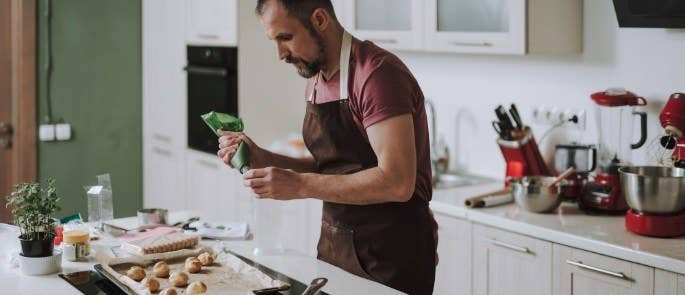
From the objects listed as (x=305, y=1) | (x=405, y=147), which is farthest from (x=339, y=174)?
(x=305, y=1)

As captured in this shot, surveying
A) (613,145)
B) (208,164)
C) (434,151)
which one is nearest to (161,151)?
(208,164)

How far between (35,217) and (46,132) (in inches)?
125

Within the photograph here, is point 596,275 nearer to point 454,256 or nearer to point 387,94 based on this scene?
point 454,256

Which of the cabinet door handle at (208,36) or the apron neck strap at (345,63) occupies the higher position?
the cabinet door handle at (208,36)

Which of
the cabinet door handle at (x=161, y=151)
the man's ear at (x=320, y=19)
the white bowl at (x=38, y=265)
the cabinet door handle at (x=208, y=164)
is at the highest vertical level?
the man's ear at (x=320, y=19)

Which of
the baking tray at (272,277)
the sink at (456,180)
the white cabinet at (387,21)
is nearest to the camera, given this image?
the baking tray at (272,277)

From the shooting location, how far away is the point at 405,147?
236cm

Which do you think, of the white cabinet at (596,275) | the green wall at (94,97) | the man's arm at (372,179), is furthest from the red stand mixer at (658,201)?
the green wall at (94,97)

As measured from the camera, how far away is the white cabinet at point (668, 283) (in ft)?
8.94

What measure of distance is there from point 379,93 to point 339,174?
35cm

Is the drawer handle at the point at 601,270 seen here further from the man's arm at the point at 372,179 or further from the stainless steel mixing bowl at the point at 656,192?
the man's arm at the point at 372,179

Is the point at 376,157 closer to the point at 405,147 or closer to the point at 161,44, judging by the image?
the point at 405,147

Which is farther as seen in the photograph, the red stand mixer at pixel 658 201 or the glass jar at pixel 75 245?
the red stand mixer at pixel 658 201

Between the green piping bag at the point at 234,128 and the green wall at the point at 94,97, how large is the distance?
123 inches
